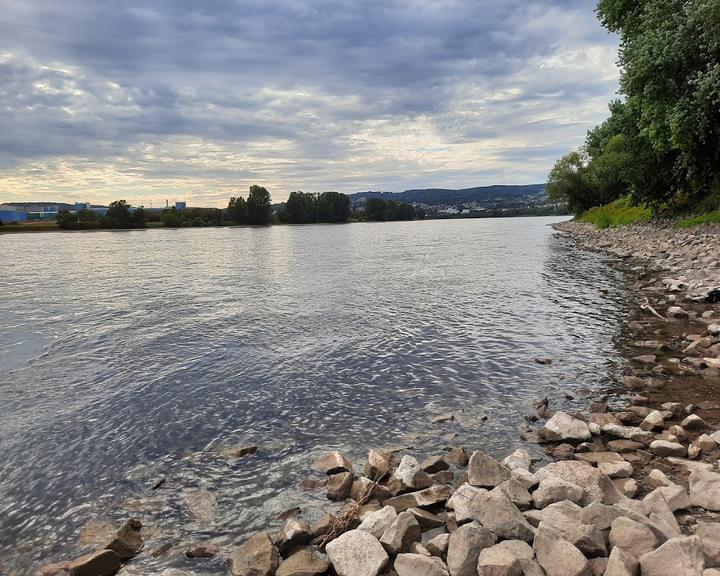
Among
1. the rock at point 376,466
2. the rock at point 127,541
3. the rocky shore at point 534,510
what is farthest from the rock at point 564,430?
the rock at point 127,541

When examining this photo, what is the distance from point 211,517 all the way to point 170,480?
5.42 feet

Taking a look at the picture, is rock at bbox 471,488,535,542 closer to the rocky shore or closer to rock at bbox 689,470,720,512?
the rocky shore

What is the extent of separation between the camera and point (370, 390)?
1351 cm

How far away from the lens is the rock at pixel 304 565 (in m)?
6.25

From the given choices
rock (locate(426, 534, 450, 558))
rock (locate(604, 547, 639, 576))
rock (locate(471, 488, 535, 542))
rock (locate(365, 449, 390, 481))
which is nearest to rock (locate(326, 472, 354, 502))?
rock (locate(365, 449, 390, 481))

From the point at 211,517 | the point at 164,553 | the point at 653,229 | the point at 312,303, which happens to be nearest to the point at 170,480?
the point at 211,517

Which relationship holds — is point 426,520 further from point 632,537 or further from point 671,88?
point 671,88

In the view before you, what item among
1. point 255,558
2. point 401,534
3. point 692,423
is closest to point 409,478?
point 401,534

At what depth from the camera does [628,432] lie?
9773 millimetres

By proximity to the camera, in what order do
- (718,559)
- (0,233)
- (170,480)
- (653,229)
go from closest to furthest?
(718,559) < (170,480) < (653,229) < (0,233)

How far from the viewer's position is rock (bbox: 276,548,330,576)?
20.5ft

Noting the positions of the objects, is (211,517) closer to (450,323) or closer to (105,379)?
(105,379)

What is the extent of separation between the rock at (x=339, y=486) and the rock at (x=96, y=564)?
326 cm

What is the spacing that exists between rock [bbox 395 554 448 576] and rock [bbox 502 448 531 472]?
10.0 feet
